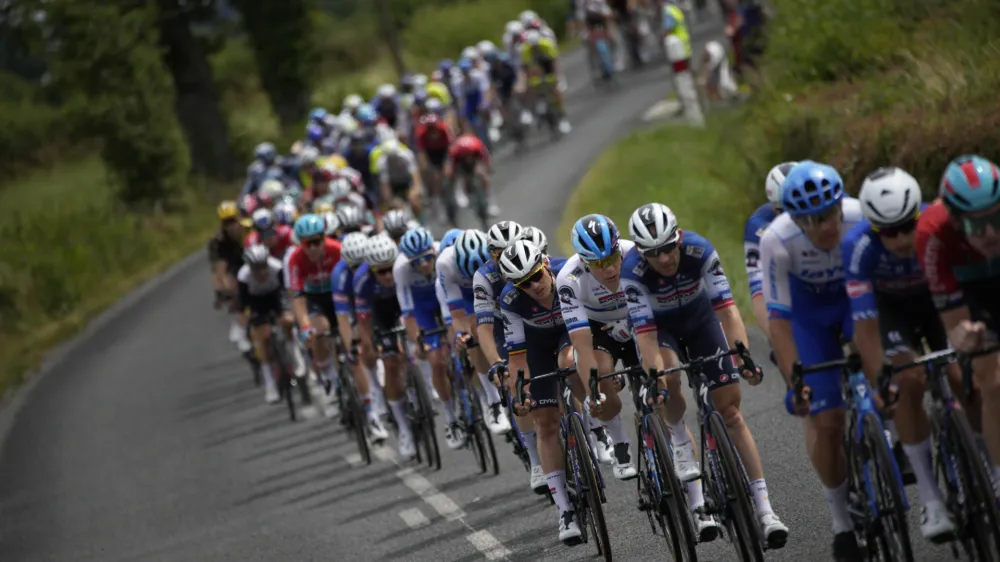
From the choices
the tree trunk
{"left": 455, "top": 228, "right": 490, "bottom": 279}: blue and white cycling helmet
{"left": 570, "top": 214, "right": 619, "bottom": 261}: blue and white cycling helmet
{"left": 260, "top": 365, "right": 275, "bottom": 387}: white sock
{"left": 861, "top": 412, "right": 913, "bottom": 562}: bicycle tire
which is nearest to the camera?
{"left": 861, "top": 412, "right": 913, "bottom": 562}: bicycle tire

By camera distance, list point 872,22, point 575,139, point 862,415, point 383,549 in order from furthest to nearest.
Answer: point 575,139, point 872,22, point 383,549, point 862,415

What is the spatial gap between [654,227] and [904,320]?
4.56ft

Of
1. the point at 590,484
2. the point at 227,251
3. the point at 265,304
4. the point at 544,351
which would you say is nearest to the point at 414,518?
the point at 544,351

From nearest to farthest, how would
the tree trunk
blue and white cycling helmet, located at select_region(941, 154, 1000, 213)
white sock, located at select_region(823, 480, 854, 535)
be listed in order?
1. blue and white cycling helmet, located at select_region(941, 154, 1000, 213)
2. white sock, located at select_region(823, 480, 854, 535)
3. the tree trunk

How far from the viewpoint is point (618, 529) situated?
980 cm

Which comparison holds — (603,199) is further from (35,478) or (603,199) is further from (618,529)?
(618,529)

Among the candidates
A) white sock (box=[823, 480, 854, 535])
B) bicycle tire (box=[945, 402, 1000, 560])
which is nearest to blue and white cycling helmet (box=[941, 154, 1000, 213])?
bicycle tire (box=[945, 402, 1000, 560])

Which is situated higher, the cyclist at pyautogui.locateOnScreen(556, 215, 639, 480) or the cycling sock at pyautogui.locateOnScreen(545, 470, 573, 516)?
the cyclist at pyautogui.locateOnScreen(556, 215, 639, 480)

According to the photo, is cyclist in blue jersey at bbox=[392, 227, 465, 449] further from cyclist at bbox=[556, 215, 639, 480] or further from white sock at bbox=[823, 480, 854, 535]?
white sock at bbox=[823, 480, 854, 535]

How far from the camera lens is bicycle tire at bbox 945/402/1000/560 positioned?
254 inches

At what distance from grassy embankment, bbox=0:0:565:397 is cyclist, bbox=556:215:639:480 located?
17.1 meters

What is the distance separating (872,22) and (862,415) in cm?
1294

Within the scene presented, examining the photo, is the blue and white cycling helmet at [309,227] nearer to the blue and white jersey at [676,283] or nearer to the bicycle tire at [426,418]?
the bicycle tire at [426,418]

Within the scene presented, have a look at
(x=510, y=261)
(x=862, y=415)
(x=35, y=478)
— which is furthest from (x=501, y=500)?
(x=35, y=478)
